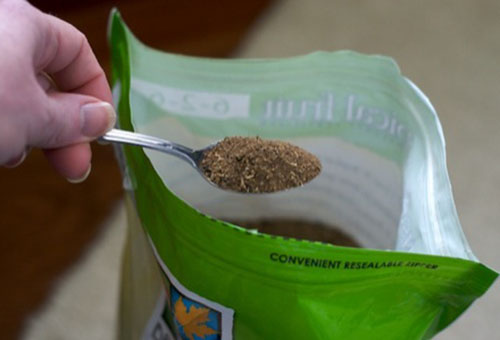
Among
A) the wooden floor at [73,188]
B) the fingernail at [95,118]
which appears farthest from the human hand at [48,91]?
the wooden floor at [73,188]

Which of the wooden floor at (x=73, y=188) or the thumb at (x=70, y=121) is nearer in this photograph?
the thumb at (x=70, y=121)

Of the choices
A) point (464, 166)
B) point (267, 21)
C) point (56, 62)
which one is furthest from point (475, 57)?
point (56, 62)

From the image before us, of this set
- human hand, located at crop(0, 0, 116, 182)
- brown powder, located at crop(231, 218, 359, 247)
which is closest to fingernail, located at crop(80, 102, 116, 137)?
human hand, located at crop(0, 0, 116, 182)

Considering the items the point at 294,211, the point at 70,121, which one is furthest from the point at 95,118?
the point at 294,211

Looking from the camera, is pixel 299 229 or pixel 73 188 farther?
pixel 73 188

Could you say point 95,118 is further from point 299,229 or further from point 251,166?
point 299,229

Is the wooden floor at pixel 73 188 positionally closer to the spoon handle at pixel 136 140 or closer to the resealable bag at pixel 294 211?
the resealable bag at pixel 294 211
